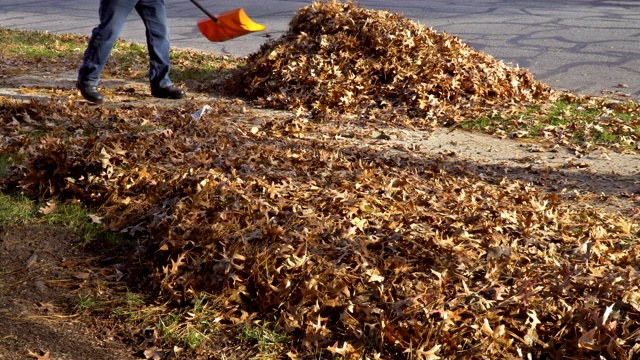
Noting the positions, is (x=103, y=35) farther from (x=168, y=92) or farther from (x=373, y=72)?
(x=373, y=72)

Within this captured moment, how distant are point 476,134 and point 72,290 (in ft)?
11.9

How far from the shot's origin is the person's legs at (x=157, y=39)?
6.56 m

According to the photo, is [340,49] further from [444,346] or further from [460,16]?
[460,16]

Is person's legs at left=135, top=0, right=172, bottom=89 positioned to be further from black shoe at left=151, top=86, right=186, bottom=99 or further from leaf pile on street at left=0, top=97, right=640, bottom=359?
leaf pile on street at left=0, top=97, right=640, bottom=359

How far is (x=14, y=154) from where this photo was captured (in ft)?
16.4

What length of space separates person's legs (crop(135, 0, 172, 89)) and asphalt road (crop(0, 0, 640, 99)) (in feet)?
7.81

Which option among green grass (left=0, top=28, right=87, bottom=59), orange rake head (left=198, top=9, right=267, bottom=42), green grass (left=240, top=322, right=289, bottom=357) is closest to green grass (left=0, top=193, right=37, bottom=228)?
green grass (left=240, top=322, right=289, bottom=357)

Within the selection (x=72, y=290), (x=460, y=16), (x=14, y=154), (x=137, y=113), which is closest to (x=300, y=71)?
(x=137, y=113)

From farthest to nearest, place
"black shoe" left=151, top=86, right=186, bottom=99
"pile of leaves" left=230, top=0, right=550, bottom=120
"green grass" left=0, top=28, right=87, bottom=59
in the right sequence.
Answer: "green grass" left=0, top=28, right=87, bottom=59 → "black shoe" left=151, top=86, right=186, bottom=99 → "pile of leaves" left=230, top=0, right=550, bottom=120

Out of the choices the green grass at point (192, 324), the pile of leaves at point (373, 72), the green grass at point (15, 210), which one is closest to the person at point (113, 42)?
the pile of leaves at point (373, 72)

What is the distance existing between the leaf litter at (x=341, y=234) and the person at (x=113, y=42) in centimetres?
49

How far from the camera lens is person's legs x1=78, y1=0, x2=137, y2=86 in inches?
246

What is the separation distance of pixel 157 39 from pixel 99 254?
11.2 feet

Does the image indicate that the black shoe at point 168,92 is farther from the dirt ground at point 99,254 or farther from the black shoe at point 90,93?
the dirt ground at point 99,254
